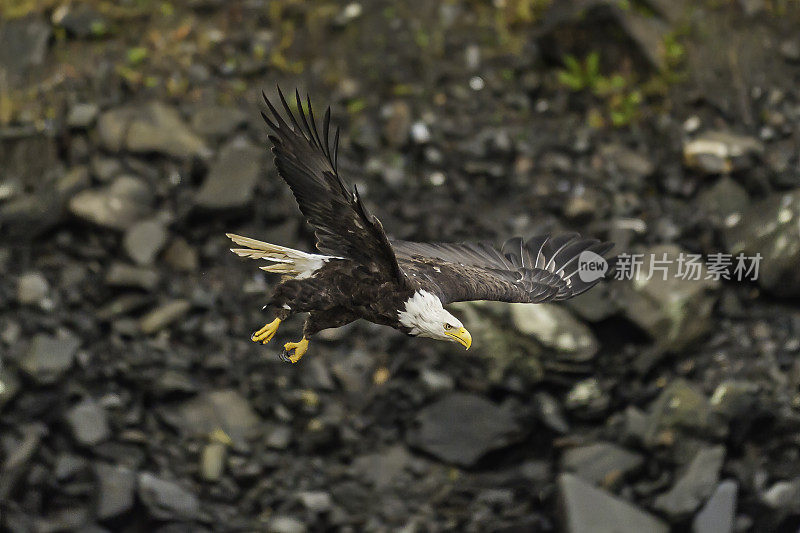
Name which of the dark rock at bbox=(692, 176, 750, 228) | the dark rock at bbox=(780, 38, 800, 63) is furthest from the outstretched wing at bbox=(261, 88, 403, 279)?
the dark rock at bbox=(780, 38, 800, 63)

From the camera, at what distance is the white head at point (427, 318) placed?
299 inches

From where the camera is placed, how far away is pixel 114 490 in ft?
48.5

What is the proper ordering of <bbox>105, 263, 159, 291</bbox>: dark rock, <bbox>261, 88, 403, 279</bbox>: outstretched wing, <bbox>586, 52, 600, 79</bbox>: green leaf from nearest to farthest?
1. <bbox>261, 88, 403, 279</bbox>: outstretched wing
2. <bbox>105, 263, 159, 291</bbox>: dark rock
3. <bbox>586, 52, 600, 79</bbox>: green leaf

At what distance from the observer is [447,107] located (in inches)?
642

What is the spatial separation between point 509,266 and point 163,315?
6.83 m

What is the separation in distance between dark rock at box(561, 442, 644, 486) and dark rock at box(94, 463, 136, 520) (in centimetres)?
592

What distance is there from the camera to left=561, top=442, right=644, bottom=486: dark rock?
1491 cm

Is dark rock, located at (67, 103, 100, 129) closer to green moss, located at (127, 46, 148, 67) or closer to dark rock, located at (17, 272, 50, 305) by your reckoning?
green moss, located at (127, 46, 148, 67)

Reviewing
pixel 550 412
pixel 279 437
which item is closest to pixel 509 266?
pixel 550 412

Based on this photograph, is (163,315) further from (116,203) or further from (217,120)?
(217,120)

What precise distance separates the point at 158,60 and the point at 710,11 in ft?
26.7

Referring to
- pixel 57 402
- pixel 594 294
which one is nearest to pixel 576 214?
pixel 594 294

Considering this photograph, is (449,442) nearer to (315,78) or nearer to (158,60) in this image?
(315,78)

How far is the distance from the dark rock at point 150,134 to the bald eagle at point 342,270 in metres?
7.27
